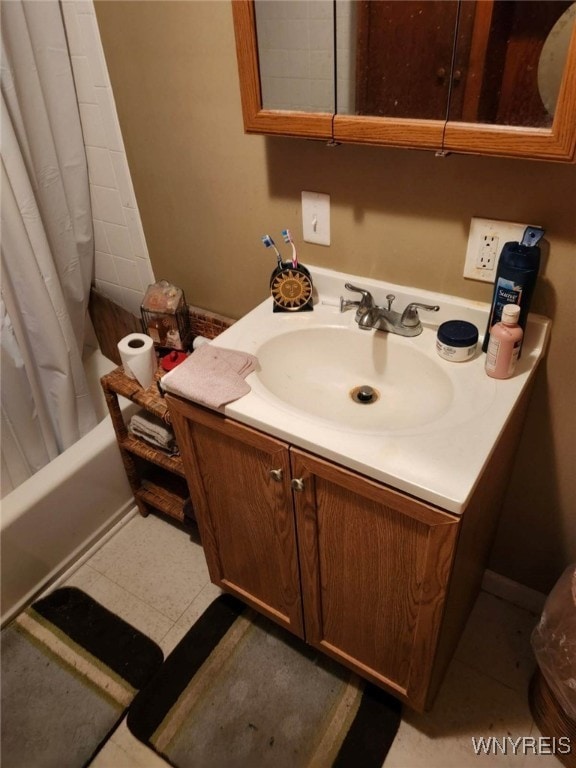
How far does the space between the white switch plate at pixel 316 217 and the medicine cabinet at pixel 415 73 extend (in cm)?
17

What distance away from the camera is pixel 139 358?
1.46 meters

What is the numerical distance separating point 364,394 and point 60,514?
3.33ft

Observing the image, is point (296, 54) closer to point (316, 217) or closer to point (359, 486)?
point (316, 217)

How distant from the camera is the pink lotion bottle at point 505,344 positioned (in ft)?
3.08

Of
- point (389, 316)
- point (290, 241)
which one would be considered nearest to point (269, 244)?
point (290, 241)

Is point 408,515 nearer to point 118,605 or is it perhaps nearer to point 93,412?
point 118,605

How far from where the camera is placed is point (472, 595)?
137 centimetres

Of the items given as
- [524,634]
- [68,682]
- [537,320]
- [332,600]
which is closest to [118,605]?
[68,682]

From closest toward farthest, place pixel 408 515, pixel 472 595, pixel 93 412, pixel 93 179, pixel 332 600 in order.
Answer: pixel 408 515 < pixel 332 600 < pixel 472 595 < pixel 93 179 < pixel 93 412

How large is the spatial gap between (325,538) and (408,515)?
24 centimetres

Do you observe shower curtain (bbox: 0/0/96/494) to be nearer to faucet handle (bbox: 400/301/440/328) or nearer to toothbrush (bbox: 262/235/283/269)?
toothbrush (bbox: 262/235/283/269)

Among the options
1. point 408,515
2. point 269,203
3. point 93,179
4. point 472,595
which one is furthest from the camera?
point 93,179

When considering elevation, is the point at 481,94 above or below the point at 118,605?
above

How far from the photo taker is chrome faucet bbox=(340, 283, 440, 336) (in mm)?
1129
